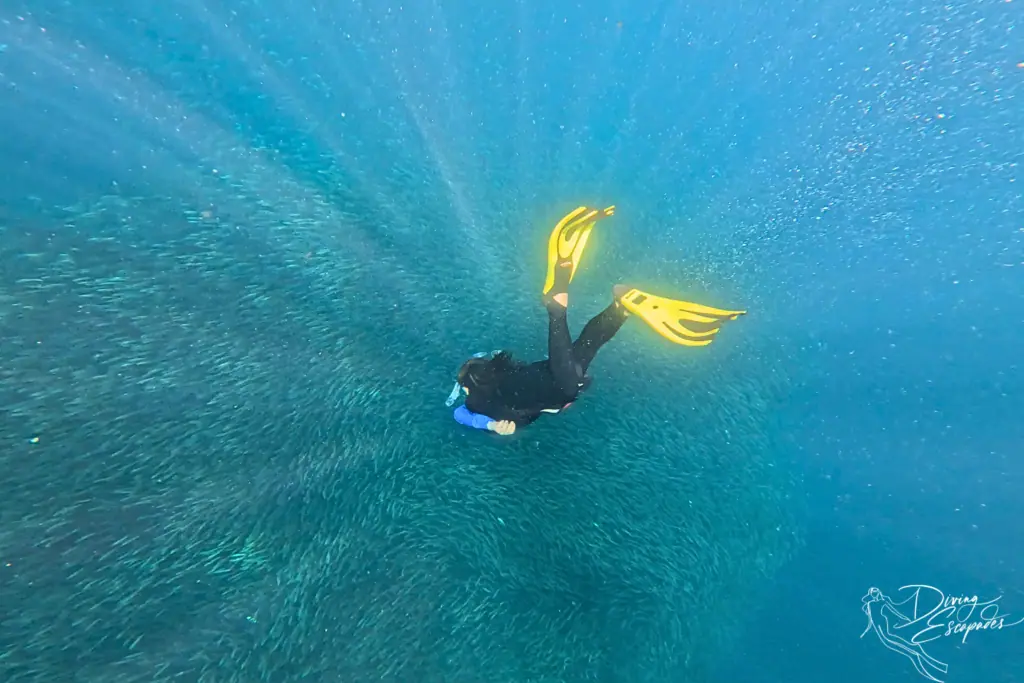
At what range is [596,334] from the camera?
12.5ft

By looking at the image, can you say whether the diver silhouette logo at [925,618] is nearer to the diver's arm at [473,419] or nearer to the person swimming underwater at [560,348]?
the person swimming underwater at [560,348]

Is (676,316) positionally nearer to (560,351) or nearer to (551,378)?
(560,351)

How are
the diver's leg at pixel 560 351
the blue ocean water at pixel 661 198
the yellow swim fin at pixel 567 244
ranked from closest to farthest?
1. the diver's leg at pixel 560 351
2. the yellow swim fin at pixel 567 244
3. the blue ocean water at pixel 661 198

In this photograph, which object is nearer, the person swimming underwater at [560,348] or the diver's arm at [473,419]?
the person swimming underwater at [560,348]

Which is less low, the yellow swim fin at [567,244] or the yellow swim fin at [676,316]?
the yellow swim fin at [567,244]

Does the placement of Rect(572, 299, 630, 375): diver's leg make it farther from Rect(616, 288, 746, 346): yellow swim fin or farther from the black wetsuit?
Rect(616, 288, 746, 346): yellow swim fin

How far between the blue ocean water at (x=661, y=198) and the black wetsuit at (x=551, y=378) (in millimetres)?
903

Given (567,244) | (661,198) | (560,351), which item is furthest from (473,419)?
(661,198)

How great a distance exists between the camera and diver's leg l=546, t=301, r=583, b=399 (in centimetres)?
353

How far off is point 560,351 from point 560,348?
20 mm

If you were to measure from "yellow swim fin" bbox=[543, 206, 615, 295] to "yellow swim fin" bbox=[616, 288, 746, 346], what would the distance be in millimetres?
390

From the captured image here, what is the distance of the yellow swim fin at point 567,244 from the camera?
3652 mm

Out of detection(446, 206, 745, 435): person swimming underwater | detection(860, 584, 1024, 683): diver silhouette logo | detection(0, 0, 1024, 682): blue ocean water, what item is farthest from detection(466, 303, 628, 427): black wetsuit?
detection(860, 584, 1024, 683): diver silhouette logo

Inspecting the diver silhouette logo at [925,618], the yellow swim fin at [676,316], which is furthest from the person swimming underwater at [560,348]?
the diver silhouette logo at [925,618]
